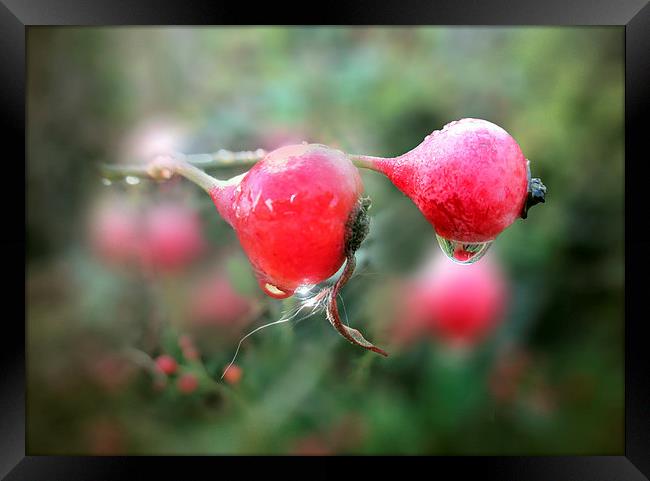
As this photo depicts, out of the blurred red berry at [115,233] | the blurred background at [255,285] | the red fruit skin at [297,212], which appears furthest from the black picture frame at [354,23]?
the red fruit skin at [297,212]

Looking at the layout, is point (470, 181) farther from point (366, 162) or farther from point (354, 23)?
point (354, 23)

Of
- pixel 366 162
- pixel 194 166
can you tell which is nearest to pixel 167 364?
pixel 194 166

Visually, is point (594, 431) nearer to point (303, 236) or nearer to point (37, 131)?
point (303, 236)

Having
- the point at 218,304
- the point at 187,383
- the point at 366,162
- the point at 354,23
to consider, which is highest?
the point at 354,23

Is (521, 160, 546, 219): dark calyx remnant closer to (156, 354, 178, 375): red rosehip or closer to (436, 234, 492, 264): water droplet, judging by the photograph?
(436, 234, 492, 264): water droplet

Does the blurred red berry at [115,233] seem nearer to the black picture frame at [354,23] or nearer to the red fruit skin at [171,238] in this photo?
the red fruit skin at [171,238]

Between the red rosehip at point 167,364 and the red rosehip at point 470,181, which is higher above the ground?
the red rosehip at point 470,181
